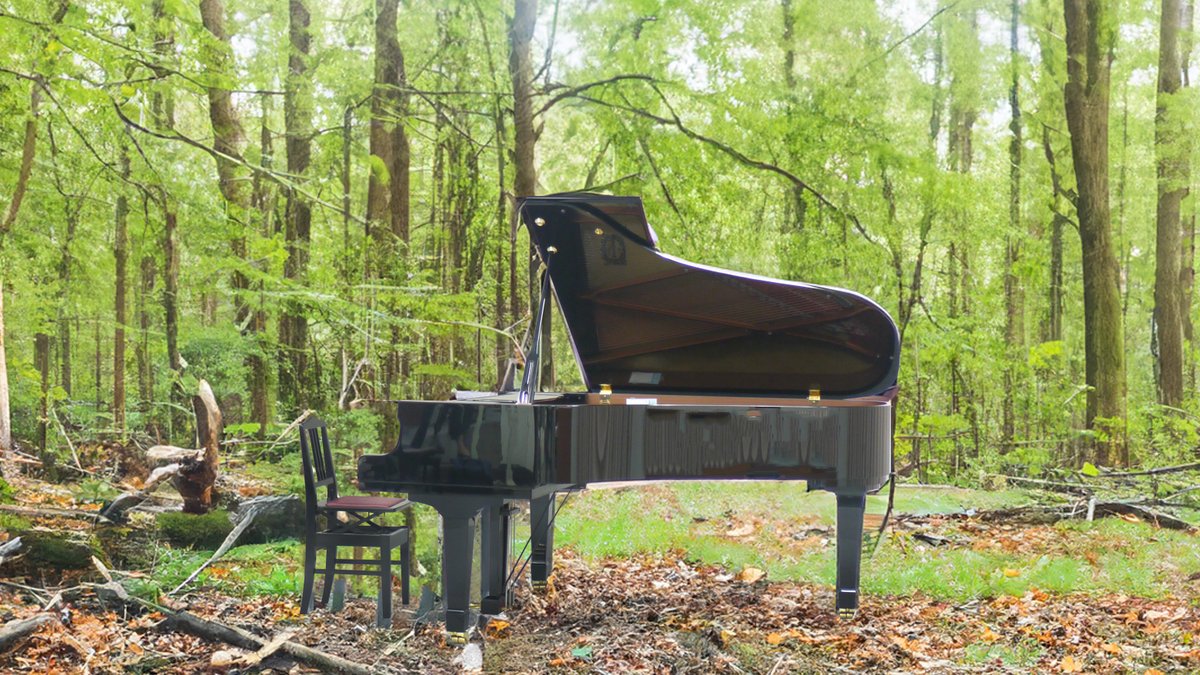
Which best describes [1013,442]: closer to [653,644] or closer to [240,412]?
[653,644]

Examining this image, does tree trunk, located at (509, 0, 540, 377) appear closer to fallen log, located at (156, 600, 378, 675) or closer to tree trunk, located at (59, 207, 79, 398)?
fallen log, located at (156, 600, 378, 675)

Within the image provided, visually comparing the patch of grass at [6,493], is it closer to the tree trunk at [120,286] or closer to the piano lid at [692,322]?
the tree trunk at [120,286]

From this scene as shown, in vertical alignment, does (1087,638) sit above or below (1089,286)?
below

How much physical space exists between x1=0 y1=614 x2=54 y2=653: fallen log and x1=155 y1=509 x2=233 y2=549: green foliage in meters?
2.46

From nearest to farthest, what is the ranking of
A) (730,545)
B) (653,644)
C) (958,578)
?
(653,644), (958,578), (730,545)

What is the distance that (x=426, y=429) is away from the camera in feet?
14.4

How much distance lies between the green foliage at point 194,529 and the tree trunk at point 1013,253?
840 centimetres

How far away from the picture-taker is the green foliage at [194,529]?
6.86m

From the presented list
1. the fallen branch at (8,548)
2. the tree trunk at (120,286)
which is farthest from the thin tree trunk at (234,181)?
the fallen branch at (8,548)

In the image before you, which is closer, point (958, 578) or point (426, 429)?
point (426, 429)

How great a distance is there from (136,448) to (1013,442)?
9681 millimetres

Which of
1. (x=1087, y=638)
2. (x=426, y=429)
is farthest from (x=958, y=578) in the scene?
(x=426, y=429)

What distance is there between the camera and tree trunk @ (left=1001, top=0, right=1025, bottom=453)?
11.6 meters

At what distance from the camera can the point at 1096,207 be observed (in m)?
9.66
